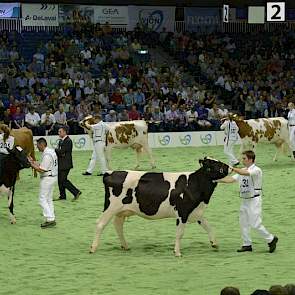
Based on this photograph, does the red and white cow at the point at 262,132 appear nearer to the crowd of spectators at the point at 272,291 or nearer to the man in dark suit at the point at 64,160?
the man in dark suit at the point at 64,160

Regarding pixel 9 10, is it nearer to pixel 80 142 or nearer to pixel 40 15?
pixel 40 15

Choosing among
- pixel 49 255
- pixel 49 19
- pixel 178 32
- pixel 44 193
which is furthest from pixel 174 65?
pixel 49 255

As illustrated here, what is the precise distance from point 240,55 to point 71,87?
10.3m

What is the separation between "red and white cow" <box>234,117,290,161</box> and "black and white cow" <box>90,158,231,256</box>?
10251mm

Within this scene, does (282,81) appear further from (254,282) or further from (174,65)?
(254,282)

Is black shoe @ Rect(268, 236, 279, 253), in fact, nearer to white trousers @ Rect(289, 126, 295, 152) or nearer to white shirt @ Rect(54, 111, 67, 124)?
white trousers @ Rect(289, 126, 295, 152)

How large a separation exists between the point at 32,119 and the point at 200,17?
14.0 metres

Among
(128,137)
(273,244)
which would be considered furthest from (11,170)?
(128,137)

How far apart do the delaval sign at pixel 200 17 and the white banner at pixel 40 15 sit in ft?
23.7

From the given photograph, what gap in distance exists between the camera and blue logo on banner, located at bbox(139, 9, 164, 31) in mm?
38500

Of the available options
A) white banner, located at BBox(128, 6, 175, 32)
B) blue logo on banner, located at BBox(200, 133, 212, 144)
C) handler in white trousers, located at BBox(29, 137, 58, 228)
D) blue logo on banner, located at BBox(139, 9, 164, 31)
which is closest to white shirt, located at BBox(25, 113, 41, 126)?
blue logo on banner, located at BBox(200, 133, 212, 144)

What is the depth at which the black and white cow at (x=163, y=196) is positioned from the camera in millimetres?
13164

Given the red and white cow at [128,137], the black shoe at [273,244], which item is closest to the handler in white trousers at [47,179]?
the black shoe at [273,244]

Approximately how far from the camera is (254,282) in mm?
11211
